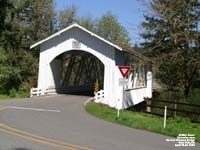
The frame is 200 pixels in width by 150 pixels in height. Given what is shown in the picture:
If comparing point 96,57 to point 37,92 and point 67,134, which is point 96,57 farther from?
point 67,134

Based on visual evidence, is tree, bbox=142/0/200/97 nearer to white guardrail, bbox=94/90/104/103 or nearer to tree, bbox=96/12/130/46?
white guardrail, bbox=94/90/104/103

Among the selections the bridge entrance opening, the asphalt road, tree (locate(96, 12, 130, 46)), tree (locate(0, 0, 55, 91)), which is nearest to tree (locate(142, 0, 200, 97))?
the bridge entrance opening

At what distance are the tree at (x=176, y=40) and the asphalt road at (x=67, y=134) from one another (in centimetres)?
1569

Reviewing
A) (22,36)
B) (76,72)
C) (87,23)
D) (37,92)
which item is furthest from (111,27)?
(37,92)

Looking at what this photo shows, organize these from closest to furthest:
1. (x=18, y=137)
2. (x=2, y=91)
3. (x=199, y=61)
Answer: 1. (x=18, y=137)
2. (x=199, y=61)
3. (x=2, y=91)

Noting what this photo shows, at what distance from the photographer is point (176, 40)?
106 feet

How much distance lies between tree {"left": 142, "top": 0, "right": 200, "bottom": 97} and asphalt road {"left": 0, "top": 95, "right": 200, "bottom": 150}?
15.7 meters

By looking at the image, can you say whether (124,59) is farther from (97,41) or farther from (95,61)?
(95,61)

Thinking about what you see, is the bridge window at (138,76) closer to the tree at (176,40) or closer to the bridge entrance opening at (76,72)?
the tree at (176,40)

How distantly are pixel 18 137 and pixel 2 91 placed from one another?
73.9 feet

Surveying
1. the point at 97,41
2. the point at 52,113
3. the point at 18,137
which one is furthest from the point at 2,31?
the point at 18,137

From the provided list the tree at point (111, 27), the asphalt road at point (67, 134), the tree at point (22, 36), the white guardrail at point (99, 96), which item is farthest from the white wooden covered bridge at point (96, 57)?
the tree at point (111, 27)

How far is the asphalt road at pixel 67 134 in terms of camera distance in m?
11.2

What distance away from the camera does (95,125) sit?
15.5 m
